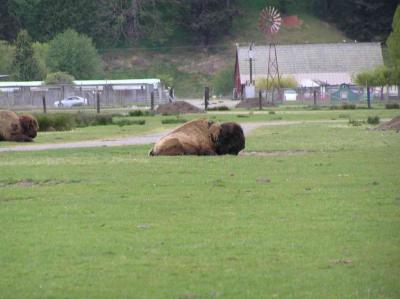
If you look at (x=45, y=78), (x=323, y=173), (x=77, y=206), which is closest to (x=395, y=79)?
(x=45, y=78)

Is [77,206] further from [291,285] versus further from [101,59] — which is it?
[101,59]

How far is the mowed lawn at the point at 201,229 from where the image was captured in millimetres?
9562

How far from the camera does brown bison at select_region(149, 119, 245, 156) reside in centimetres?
2317

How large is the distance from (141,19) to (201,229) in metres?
118

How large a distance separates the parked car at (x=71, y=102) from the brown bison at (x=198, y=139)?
58.5m

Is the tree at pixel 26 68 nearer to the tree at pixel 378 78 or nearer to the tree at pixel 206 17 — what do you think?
the tree at pixel 206 17

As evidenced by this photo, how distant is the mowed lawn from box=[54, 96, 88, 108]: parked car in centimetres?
5995

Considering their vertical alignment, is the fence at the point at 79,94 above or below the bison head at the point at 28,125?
above

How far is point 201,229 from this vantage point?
1249 cm

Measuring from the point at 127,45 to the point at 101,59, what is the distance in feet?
22.5

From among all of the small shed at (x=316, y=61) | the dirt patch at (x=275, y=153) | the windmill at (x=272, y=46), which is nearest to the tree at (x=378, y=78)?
the windmill at (x=272, y=46)

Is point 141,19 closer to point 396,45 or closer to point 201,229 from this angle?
point 396,45

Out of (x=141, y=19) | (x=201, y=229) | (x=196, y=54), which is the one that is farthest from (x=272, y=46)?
(x=201, y=229)

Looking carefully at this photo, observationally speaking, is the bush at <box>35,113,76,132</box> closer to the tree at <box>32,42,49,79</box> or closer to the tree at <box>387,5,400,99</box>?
the tree at <box>387,5,400,99</box>
